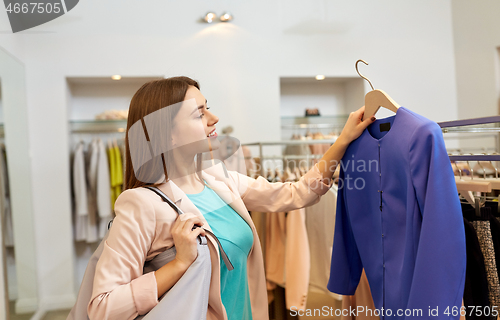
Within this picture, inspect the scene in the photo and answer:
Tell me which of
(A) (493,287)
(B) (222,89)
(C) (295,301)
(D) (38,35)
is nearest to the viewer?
(A) (493,287)

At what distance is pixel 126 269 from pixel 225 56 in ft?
9.85

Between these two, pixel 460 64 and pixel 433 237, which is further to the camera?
pixel 460 64

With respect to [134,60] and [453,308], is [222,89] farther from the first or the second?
[453,308]

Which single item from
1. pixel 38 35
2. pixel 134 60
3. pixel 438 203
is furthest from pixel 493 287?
pixel 38 35

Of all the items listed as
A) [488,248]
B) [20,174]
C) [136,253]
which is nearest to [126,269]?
[136,253]

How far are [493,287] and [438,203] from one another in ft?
1.63

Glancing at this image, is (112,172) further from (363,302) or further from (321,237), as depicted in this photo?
(363,302)

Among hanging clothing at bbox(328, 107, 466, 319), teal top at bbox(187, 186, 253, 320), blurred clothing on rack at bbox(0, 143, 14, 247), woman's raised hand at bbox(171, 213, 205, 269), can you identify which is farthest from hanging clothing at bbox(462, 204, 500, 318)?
blurred clothing on rack at bbox(0, 143, 14, 247)

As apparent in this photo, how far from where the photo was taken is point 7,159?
8.45ft

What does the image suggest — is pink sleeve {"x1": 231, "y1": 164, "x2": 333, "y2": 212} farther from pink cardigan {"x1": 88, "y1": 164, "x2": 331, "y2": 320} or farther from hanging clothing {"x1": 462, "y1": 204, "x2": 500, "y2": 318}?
hanging clothing {"x1": 462, "y1": 204, "x2": 500, "y2": 318}

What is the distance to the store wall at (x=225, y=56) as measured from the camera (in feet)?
10.8

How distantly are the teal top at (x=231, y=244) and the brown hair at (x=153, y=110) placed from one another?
0.14 metres

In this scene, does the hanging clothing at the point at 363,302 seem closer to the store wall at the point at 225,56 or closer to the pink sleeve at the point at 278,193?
the pink sleeve at the point at 278,193

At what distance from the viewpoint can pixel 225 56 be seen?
355 cm
